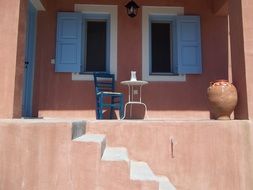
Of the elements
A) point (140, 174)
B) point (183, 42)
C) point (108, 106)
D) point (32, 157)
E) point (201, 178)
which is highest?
point (183, 42)

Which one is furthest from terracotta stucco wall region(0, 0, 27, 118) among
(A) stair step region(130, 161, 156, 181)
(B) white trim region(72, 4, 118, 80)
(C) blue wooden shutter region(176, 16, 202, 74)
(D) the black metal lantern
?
(C) blue wooden shutter region(176, 16, 202, 74)

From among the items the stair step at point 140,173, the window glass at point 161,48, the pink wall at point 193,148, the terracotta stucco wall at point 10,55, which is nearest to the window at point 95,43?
the window glass at point 161,48

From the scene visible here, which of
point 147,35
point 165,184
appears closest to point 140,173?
point 165,184

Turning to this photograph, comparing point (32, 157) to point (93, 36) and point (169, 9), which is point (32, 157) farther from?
point (169, 9)

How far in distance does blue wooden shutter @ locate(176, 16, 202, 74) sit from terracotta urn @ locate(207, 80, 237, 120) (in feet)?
5.89

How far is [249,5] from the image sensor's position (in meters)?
4.14

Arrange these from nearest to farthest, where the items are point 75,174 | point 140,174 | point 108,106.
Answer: point 75,174 < point 140,174 < point 108,106

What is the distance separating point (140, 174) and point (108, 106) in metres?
2.71

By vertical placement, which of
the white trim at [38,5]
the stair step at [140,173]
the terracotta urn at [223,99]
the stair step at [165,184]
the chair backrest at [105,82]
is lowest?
the stair step at [165,184]

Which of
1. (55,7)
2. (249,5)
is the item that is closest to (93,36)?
(55,7)

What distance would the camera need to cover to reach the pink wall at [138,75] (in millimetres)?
5848

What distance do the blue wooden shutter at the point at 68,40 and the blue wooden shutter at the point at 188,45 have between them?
2.15 metres

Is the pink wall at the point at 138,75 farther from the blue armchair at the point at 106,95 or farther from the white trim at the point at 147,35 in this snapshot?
the blue armchair at the point at 106,95

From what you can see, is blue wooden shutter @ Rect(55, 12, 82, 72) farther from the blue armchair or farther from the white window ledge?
the white window ledge
